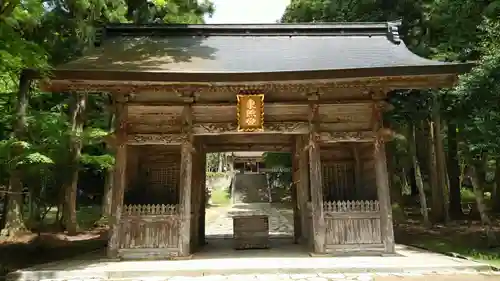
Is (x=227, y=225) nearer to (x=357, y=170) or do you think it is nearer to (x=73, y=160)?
→ (x=73, y=160)

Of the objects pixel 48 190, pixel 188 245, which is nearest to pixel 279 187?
pixel 48 190

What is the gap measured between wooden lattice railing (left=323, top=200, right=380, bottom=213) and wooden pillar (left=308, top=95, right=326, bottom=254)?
239 mm

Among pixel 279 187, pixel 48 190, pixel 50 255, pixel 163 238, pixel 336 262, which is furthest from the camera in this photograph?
pixel 279 187

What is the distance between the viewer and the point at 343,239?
9008mm

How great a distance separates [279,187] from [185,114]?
2653 cm

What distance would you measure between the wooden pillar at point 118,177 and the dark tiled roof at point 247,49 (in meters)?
1.21

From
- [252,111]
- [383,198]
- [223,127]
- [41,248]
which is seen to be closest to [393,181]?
[383,198]

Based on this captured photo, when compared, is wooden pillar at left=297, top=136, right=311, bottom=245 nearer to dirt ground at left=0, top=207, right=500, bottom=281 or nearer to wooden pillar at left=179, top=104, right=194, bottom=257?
wooden pillar at left=179, top=104, right=194, bottom=257

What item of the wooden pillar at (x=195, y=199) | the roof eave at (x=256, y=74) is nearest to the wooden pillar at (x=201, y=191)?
the wooden pillar at (x=195, y=199)

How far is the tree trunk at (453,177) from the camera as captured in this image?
17.4 metres

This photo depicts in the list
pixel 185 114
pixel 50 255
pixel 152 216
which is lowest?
pixel 50 255

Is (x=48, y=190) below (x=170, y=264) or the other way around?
the other way around

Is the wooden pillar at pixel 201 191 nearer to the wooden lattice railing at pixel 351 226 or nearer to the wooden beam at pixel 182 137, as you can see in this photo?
the wooden beam at pixel 182 137

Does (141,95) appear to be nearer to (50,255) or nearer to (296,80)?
(296,80)
